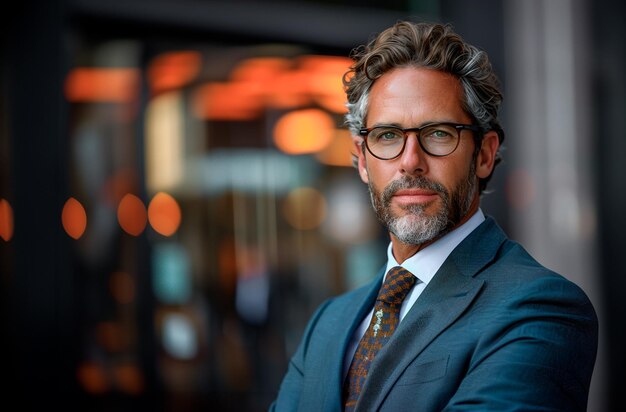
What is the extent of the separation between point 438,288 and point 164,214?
13.9 ft

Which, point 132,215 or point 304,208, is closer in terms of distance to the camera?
point 132,215

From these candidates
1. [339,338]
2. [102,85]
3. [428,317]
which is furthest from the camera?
[102,85]

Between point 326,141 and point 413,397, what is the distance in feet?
17.4

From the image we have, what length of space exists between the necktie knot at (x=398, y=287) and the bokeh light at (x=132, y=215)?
3847mm

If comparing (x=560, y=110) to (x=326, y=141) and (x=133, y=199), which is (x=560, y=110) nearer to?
(x=326, y=141)

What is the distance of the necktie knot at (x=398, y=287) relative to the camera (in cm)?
196

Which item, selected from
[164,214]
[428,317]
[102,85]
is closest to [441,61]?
[428,317]

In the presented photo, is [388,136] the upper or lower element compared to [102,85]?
lower

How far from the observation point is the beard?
1904 mm

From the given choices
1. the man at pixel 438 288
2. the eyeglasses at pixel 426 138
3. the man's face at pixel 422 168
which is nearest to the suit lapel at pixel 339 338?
the man at pixel 438 288

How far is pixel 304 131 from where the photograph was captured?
6.75m

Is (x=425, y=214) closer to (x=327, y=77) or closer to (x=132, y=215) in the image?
(x=132, y=215)

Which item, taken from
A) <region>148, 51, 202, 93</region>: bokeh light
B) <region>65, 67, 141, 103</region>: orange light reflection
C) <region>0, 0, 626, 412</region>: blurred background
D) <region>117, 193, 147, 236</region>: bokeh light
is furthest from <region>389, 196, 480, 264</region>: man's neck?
<region>148, 51, 202, 93</region>: bokeh light

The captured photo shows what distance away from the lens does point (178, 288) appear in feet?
19.5
